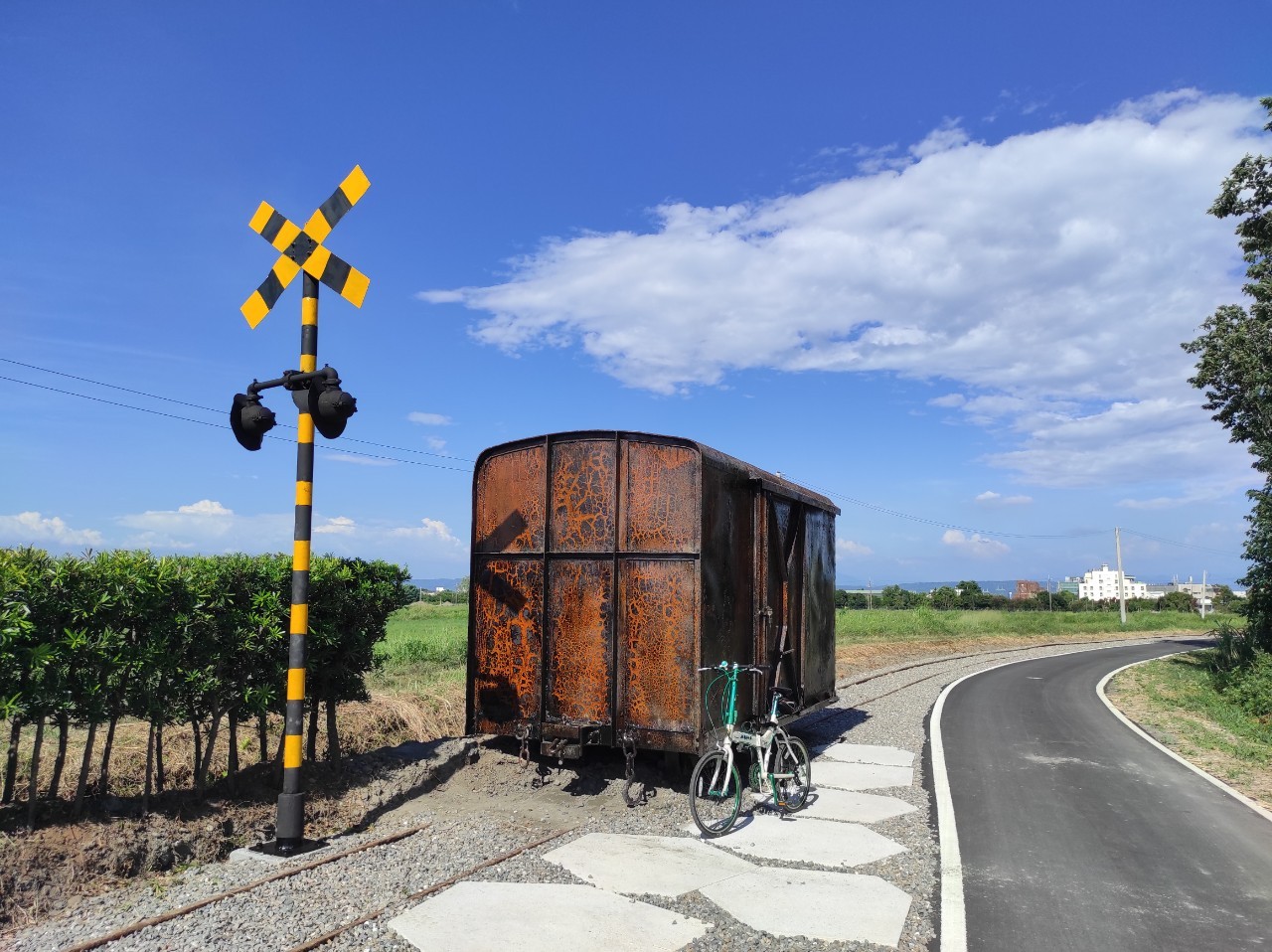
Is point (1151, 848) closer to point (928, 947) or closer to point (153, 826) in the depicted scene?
point (928, 947)

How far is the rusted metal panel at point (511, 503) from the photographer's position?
339 inches

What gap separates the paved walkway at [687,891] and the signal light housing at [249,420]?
4.10m

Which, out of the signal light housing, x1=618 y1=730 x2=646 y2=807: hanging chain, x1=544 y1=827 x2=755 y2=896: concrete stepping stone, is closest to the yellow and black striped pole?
the signal light housing

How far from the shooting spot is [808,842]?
7.18m

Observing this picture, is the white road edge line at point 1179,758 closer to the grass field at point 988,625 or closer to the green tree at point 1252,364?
the green tree at point 1252,364

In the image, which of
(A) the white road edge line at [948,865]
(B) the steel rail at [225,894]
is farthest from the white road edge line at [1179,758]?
(B) the steel rail at [225,894]

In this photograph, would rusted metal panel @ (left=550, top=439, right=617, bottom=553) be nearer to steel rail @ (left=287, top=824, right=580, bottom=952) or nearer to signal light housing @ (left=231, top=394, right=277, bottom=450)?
steel rail @ (left=287, top=824, right=580, bottom=952)

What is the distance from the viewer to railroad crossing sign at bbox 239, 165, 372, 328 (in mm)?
7133

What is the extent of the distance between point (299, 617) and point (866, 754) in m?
7.98

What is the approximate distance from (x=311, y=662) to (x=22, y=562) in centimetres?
276

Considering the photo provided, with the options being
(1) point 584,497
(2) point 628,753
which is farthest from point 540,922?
(1) point 584,497

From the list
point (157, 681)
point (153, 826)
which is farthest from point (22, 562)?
point (153, 826)

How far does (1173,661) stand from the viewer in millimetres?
27594

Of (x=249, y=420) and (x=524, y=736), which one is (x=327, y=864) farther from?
(x=249, y=420)
